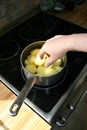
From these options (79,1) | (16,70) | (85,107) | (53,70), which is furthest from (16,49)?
(79,1)

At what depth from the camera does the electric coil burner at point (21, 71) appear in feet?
2.05

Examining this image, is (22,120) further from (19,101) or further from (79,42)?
(79,42)

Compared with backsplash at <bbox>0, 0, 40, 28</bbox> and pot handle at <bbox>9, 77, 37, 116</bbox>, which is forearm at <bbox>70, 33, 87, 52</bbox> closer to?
pot handle at <bbox>9, 77, 37, 116</bbox>

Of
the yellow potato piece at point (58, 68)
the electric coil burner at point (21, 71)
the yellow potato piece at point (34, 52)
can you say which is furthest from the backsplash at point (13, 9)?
the yellow potato piece at point (58, 68)

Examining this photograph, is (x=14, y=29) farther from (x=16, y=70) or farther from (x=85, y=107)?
(x=85, y=107)

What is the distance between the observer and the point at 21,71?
728mm

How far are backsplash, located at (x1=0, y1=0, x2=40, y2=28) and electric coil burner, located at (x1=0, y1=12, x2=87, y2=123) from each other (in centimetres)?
5

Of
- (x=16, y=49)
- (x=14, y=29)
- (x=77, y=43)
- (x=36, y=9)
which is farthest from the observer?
(x=36, y=9)

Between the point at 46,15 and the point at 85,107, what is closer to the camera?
the point at 85,107

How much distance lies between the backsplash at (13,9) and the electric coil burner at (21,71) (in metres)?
0.05

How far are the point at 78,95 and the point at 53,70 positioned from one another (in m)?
0.12

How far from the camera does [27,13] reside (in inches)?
39.7

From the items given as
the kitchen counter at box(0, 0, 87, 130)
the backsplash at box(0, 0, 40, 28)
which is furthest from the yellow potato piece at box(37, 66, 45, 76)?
the backsplash at box(0, 0, 40, 28)

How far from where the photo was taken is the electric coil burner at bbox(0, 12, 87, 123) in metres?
0.62
